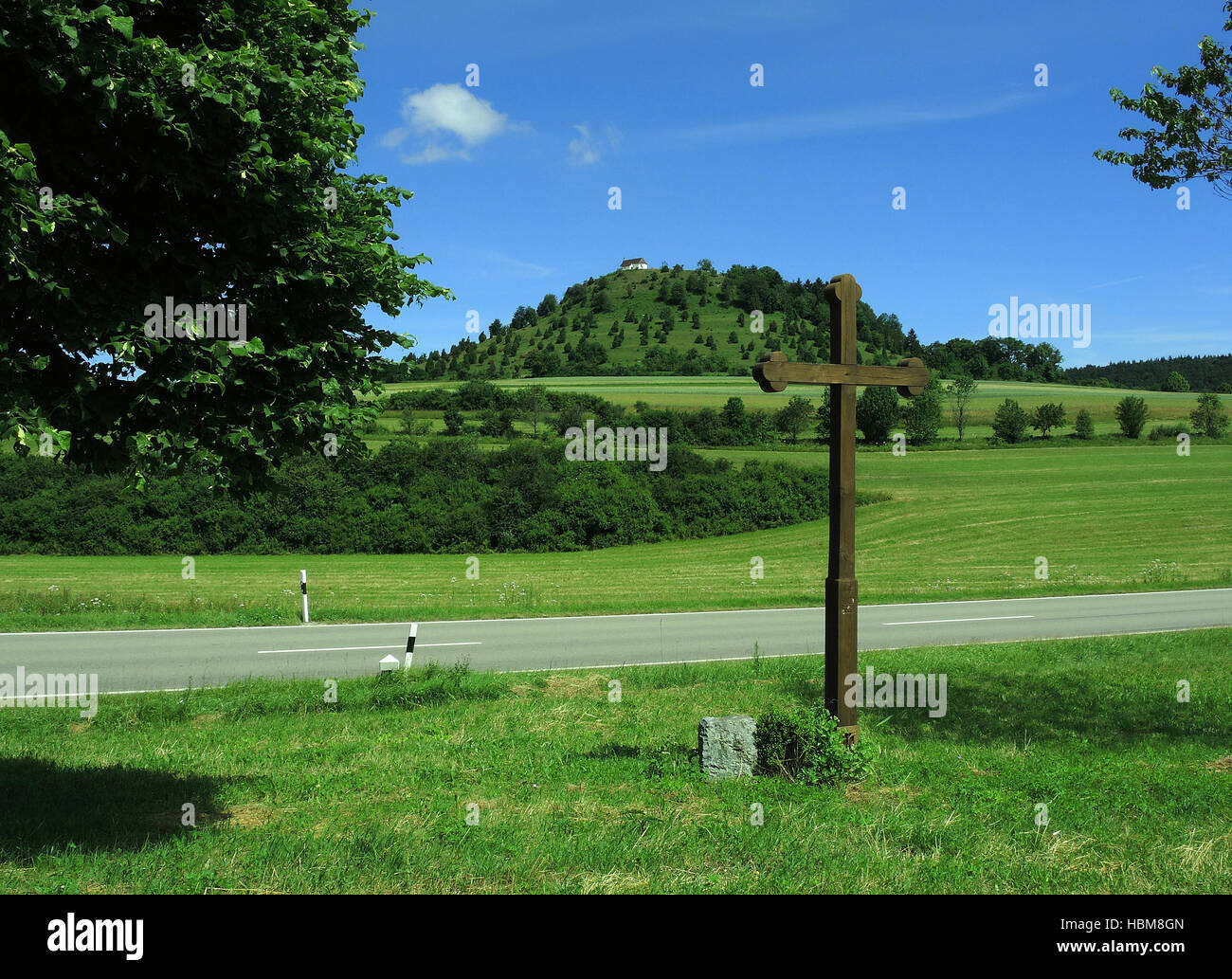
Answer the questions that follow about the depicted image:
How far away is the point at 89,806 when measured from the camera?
618cm

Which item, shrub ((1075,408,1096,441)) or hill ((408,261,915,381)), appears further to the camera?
hill ((408,261,915,381))

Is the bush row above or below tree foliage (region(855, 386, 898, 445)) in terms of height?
below

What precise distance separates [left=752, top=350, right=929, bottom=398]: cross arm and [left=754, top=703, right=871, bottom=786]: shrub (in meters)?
2.65

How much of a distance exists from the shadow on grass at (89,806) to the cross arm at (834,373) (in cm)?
524

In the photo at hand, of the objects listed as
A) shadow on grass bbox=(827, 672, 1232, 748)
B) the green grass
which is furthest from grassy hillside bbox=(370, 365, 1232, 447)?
shadow on grass bbox=(827, 672, 1232, 748)

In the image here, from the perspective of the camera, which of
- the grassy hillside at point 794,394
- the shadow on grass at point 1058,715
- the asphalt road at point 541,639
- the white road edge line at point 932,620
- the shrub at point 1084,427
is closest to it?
the shadow on grass at point 1058,715

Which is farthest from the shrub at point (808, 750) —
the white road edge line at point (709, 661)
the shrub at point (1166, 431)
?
the shrub at point (1166, 431)

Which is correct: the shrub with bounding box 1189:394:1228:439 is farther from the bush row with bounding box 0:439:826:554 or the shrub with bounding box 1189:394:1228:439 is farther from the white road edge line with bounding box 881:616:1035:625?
the white road edge line with bounding box 881:616:1035:625

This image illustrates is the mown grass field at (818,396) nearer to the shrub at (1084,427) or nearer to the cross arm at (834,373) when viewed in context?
the shrub at (1084,427)

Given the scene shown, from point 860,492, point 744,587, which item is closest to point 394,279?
point 744,587

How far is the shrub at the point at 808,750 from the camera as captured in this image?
6539mm

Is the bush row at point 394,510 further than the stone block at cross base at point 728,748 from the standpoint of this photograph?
Yes

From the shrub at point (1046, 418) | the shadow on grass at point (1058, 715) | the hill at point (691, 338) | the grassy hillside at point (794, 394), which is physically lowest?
the shadow on grass at point (1058, 715)

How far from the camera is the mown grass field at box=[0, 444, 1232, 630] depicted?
64.7 ft
